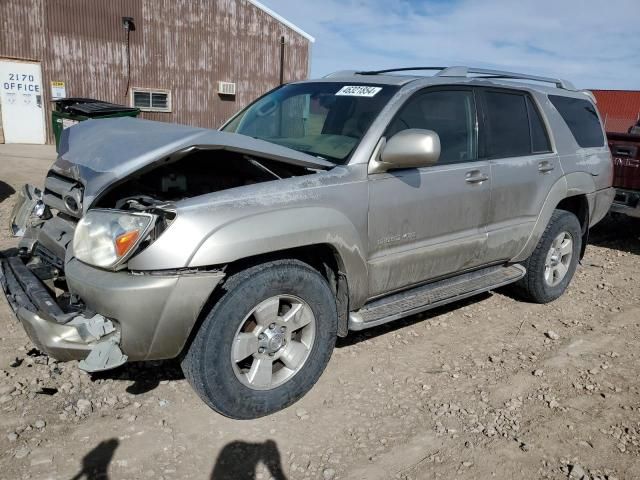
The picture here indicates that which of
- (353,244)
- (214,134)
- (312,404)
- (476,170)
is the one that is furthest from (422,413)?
(214,134)

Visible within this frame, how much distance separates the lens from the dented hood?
2.78 m

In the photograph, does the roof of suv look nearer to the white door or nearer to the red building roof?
the white door

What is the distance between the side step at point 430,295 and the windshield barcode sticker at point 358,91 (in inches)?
53.2

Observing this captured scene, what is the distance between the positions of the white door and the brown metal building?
0.09 feet

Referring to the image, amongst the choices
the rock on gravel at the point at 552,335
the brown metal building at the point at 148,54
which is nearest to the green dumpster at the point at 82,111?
the brown metal building at the point at 148,54

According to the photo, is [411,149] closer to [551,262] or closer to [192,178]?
[192,178]

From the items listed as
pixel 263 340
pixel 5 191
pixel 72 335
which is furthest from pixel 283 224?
pixel 5 191

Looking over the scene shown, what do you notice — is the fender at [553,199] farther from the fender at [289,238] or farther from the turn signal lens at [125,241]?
the turn signal lens at [125,241]

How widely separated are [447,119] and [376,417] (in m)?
2.06

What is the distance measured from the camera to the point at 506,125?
422cm

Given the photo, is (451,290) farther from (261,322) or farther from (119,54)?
(119,54)

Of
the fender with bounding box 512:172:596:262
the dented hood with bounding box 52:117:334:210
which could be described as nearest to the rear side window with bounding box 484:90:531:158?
the fender with bounding box 512:172:596:262

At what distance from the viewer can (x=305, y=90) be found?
414 centimetres

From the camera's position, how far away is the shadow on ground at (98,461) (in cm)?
249
